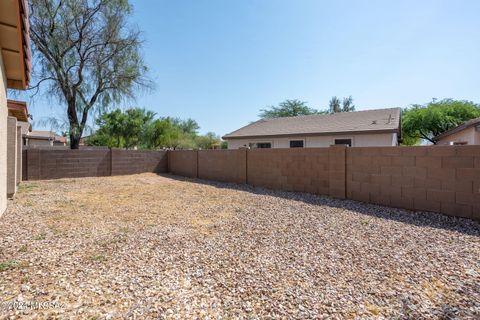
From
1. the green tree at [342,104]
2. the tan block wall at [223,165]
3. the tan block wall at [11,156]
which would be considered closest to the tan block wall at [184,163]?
the tan block wall at [223,165]

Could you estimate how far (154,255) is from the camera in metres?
3.36

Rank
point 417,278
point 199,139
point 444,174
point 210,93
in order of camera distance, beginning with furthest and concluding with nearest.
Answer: point 199,139, point 210,93, point 444,174, point 417,278

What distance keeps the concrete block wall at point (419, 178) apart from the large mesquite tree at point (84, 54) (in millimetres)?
13378

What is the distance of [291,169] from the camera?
28.9ft

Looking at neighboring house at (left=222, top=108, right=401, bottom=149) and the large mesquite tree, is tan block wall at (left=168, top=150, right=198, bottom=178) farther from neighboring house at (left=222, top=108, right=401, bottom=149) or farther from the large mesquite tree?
neighboring house at (left=222, top=108, right=401, bottom=149)

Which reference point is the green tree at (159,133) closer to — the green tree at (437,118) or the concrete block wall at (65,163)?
the concrete block wall at (65,163)

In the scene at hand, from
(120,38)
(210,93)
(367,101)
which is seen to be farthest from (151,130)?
(367,101)

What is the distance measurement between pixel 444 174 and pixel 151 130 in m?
23.4

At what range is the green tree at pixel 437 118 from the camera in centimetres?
1983

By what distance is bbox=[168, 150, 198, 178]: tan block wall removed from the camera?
13.4 m

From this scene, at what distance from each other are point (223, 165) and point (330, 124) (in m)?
7.45

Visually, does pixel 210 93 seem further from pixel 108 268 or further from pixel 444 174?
pixel 108 268

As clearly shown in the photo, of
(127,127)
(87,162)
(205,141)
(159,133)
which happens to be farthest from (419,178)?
(205,141)

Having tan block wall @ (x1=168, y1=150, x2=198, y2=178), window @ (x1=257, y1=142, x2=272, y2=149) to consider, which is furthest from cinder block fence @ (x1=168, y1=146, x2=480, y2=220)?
window @ (x1=257, y1=142, x2=272, y2=149)
